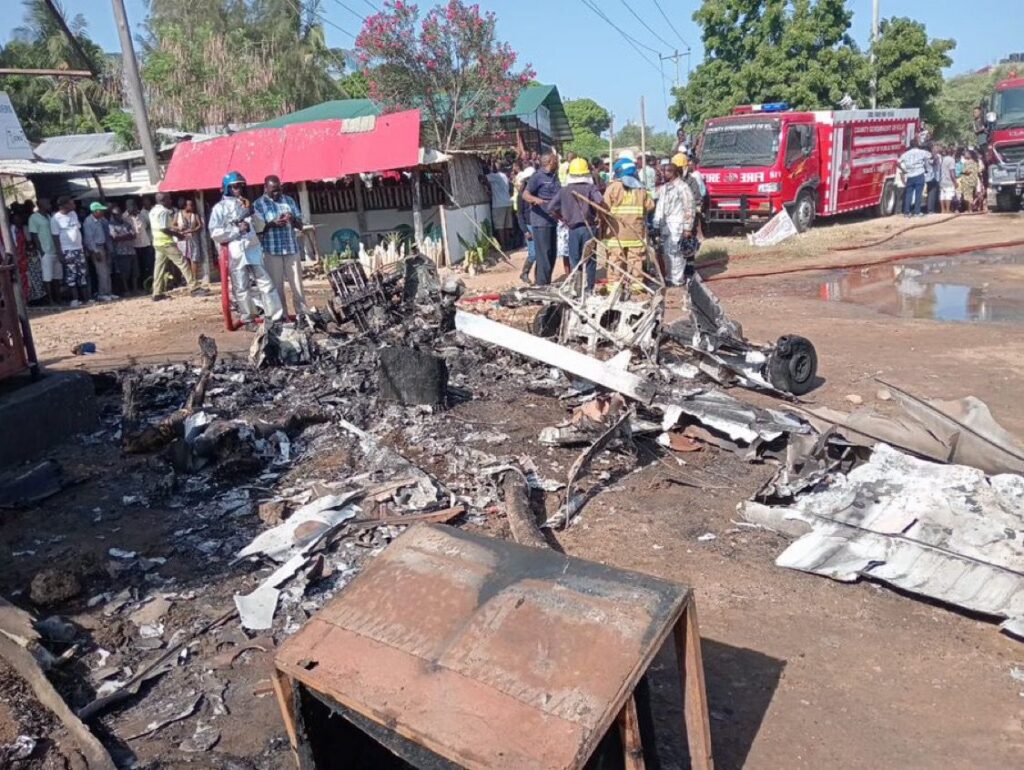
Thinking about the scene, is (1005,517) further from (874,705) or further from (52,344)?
(52,344)

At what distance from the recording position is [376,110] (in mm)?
21938

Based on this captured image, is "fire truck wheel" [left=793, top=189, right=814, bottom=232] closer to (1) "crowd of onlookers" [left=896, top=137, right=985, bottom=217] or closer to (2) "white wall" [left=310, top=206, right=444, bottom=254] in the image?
(1) "crowd of onlookers" [left=896, top=137, right=985, bottom=217]

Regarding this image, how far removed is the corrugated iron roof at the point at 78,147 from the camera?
23.0 metres

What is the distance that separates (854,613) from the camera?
13.1ft

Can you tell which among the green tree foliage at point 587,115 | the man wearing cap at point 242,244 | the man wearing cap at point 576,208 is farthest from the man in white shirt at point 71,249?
the green tree foliage at point 587,115

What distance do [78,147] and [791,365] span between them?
23.6 metres

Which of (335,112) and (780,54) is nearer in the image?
(335,112)

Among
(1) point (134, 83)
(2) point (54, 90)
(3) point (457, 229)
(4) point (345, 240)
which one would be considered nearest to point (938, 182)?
(3) point (457, 229)

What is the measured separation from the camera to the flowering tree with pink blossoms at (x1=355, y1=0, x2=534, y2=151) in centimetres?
2050

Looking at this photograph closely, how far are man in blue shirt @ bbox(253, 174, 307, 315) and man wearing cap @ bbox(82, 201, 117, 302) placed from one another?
5807 mm

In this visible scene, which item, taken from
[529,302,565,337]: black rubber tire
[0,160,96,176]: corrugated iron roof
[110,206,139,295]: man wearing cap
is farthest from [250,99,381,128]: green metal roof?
[529,302,565,337]: black rubber tire

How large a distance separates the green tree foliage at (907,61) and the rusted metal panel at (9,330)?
1105 inches

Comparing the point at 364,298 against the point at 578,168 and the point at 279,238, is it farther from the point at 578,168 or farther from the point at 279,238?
the point at 578,168

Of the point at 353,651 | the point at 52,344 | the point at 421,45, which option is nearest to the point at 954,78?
the point at 421,45
